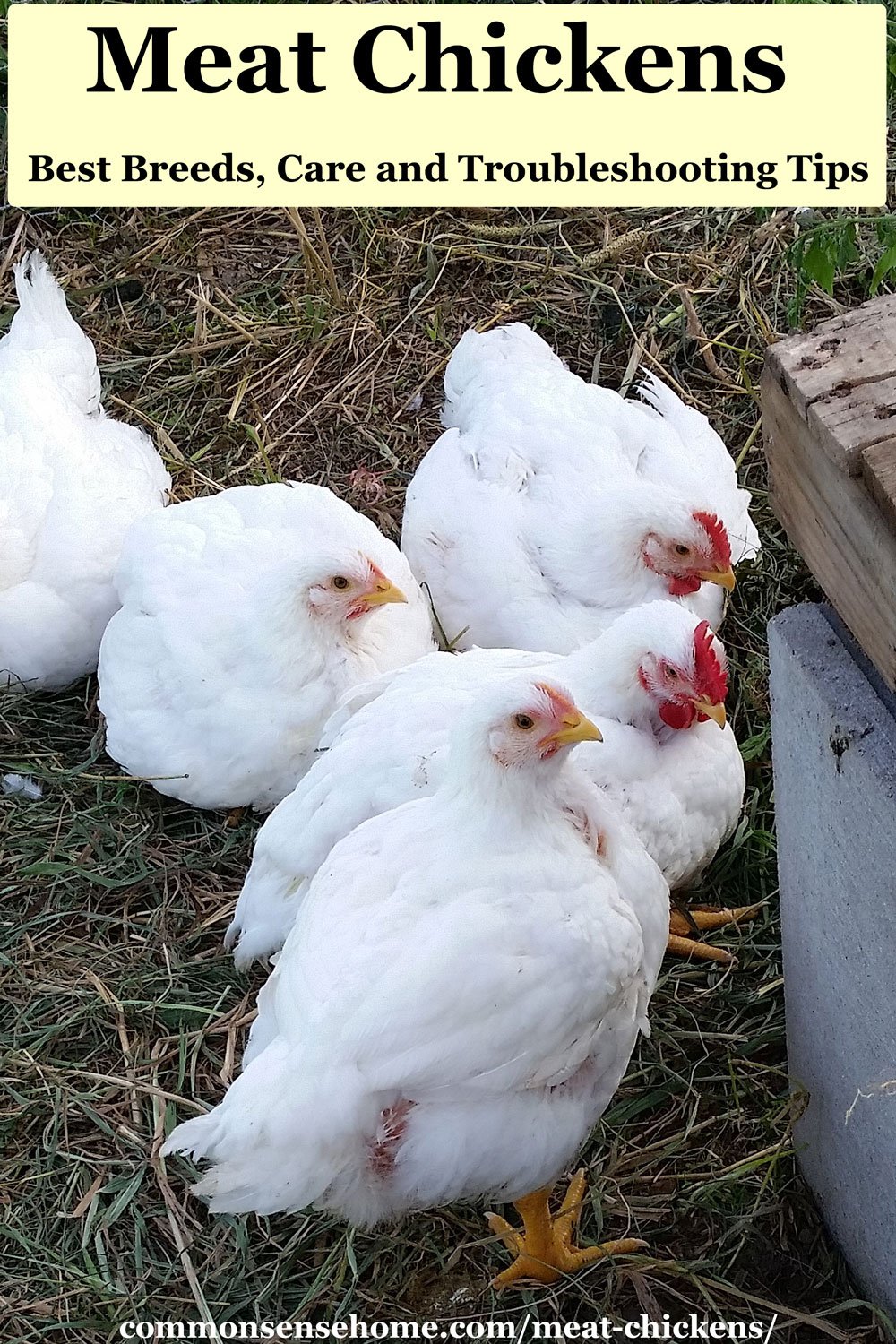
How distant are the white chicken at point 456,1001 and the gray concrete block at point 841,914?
0.28m

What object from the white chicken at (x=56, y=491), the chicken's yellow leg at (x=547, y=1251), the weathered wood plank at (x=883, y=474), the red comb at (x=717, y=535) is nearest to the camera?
the weathered wood plank at (x=883, y=474)

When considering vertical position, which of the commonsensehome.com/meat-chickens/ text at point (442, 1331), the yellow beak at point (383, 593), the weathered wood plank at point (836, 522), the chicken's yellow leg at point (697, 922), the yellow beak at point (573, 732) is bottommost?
the commonsensehome.com/meat-chickens/ text at point (442, 1331)

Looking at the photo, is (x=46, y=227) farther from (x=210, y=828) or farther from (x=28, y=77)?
(x=210, y=828)

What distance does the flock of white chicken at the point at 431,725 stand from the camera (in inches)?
78.9

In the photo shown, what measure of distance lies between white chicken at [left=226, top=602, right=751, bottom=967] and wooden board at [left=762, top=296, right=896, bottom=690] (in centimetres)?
97

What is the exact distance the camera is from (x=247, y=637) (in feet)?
10.3

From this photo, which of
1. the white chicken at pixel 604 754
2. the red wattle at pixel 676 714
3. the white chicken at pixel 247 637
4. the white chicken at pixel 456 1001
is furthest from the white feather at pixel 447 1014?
the white chicken at pixel 247 637

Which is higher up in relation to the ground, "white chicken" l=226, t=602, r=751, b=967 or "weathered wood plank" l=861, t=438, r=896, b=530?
"weathered wood plank" l=861, t=438, r=896, b=530

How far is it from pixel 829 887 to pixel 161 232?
11.9 feet

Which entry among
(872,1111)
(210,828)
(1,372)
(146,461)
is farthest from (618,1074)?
(1,372)

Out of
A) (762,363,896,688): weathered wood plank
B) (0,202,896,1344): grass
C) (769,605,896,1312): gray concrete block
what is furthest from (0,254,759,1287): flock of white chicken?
(762,363,896,688): weathered wood plank

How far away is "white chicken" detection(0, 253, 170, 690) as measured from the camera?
348 cm

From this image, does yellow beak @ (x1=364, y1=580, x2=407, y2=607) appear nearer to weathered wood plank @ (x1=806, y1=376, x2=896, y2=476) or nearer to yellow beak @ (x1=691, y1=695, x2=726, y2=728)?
yellow beak @ (x1=691, y1=695, x2=726, y2=728)

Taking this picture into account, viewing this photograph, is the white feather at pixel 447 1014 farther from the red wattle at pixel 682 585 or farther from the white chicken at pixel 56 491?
the white chicken at pixel 56 491
